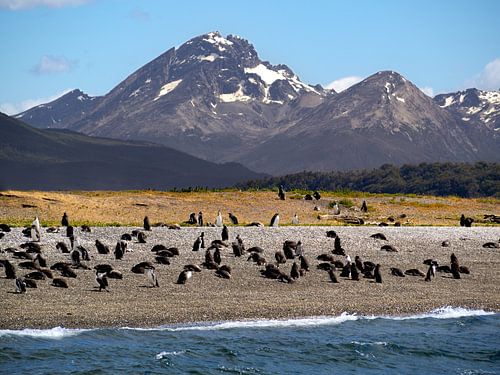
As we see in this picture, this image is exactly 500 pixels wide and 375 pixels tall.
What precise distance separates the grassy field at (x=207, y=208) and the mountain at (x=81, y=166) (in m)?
73.9

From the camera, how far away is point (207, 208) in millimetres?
44156

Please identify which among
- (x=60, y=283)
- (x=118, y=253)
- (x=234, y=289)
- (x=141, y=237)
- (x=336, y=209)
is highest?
(x=336, y=209)

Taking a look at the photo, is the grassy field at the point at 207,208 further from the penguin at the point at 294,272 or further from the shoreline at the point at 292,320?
the shoreline at the point at 292,320

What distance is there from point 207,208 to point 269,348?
23.1 meters

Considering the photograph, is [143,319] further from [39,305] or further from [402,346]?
[402,346]

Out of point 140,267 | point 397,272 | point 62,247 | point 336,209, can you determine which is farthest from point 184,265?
point 336,209

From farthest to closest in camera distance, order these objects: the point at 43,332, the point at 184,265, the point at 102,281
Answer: the point at 184,265 < the point at 102,281 < the point at 43,332

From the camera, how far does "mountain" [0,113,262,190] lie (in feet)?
444

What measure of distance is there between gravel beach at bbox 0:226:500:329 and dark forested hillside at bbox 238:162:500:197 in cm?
6706

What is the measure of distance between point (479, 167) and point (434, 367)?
98066 millimetres

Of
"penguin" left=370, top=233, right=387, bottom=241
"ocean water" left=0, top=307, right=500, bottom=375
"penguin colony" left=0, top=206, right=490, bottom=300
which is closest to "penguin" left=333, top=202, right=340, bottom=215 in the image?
"penguin" left=370, top=233, right=387, bottom=241

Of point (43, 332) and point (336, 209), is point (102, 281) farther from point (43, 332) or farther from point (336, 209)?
point (336, 209)

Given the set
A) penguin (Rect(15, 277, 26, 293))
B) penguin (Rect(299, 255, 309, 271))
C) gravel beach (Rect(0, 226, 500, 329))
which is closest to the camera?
gravel beach (Rect(0, 226, 500, 329))

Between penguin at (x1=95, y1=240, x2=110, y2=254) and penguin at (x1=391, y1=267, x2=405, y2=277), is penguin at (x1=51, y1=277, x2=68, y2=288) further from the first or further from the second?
penguin at (x1=391, y1=267, x2=405, y2=277)
